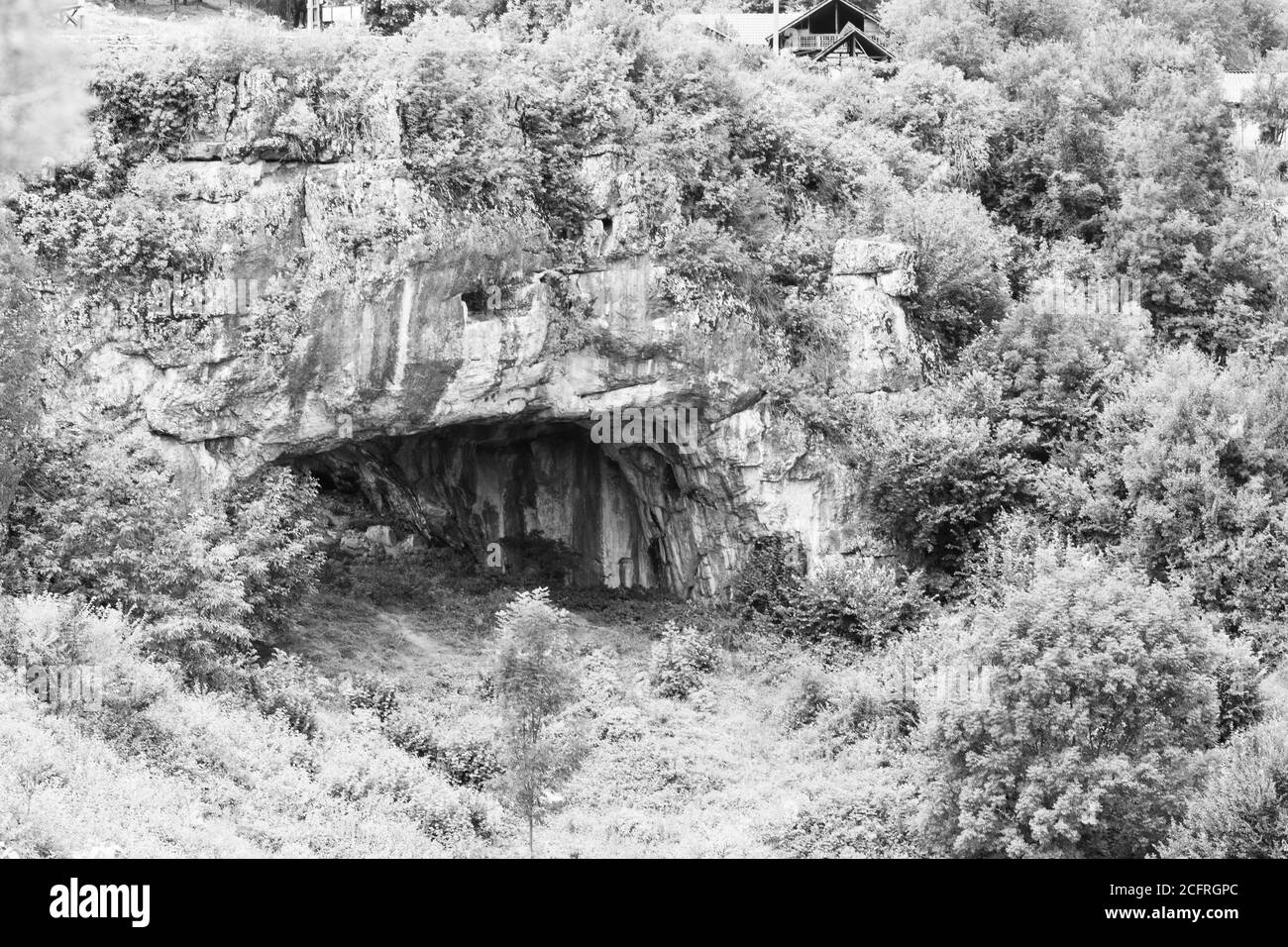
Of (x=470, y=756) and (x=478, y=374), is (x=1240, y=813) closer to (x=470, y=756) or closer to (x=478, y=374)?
(x=470, y=756)

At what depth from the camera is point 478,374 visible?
26.9 metres

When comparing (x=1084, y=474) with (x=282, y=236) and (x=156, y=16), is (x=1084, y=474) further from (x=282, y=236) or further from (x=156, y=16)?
(x=156, y=16)

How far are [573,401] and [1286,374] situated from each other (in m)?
13.8

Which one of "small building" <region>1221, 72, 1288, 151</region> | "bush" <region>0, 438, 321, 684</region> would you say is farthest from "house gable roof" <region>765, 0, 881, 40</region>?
"bush" <region>0, 438, 321, 684</region>

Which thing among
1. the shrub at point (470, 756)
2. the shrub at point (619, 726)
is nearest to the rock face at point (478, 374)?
the shrub at point (619, 726)

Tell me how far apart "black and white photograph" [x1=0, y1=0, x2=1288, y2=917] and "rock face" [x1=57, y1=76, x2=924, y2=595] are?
0.09 m

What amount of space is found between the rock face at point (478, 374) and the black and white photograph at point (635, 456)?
0.31 feet

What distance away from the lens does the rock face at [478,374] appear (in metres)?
25.3

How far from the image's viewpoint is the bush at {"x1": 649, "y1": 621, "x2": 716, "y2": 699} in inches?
1014

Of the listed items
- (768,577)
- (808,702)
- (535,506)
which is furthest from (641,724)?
(535,506)

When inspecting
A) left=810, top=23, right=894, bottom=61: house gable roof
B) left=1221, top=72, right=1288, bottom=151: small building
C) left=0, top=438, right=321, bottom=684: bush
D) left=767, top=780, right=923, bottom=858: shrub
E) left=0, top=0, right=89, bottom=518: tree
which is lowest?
left=767, top=780, right=923, bottom=858: shrub

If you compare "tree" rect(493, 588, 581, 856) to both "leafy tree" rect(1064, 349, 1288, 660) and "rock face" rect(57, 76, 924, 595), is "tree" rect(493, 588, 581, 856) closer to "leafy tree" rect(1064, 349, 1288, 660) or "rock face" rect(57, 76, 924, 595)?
"rock face" rect(57, 76, 924, 595)

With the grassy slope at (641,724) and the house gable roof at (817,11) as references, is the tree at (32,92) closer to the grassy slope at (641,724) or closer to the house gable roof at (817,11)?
the grassy slope at (641,724)

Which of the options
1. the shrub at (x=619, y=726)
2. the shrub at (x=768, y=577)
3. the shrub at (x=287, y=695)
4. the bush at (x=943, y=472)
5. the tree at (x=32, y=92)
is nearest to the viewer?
the tree at (x=32, y=92)
